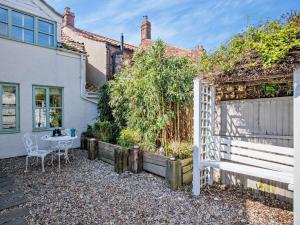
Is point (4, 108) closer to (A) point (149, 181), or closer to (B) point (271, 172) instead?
(A) point (149, 181)

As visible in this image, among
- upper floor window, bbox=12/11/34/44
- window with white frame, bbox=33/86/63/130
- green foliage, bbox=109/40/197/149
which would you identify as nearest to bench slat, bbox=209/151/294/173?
green foliage, bbox=109/40/197/149

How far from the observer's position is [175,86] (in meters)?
5.13

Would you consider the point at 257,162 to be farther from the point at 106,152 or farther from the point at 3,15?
the point at 3,15

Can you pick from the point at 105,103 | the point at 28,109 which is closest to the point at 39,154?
the point at 28,109

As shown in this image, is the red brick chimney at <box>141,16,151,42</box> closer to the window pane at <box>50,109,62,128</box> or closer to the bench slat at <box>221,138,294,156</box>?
the window pane at <box>50,109,62,128</box>

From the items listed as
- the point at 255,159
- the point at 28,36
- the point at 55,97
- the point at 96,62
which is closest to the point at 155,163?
the point at 255,159

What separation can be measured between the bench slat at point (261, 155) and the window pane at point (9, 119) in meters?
6.82

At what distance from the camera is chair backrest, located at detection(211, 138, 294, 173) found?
3.39 meters

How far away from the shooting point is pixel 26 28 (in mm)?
7102

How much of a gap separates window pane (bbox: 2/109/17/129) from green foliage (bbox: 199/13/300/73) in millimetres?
6382

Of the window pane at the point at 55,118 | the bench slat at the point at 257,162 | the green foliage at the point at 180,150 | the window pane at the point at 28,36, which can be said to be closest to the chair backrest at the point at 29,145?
the window pane at the point at 55,118

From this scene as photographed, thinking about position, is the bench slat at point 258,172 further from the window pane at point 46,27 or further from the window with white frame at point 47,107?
the window pane at point 46,27

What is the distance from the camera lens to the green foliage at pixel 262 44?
117 inches

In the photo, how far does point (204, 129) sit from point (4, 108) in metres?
6.49
